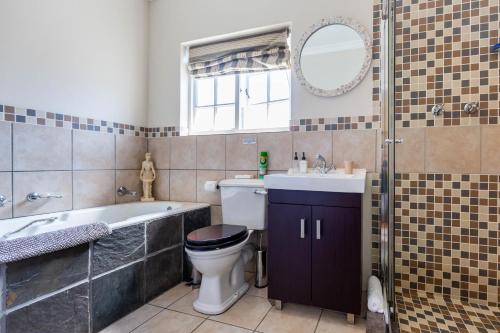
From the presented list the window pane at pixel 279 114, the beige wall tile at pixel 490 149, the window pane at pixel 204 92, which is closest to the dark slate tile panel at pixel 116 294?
the window pane at pixel 279 114

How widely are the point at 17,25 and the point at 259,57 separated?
1664 millimetres

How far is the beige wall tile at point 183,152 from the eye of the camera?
2512mm

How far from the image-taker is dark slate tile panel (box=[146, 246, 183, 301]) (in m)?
1.80

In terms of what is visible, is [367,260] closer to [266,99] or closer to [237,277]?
[237,277]

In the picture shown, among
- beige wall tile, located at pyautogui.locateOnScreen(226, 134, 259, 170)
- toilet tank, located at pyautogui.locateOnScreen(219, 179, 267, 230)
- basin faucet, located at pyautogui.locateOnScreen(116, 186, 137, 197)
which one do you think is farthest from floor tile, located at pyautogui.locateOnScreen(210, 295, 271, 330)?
basin faucet, located at pyautogui.locateOnScreen(116, 186, 137, 197)

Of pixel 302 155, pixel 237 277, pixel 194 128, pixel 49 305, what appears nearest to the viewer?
pixel 49 305

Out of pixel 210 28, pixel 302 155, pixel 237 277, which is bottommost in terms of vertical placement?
pixel 237 277

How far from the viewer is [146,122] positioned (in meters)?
2.74

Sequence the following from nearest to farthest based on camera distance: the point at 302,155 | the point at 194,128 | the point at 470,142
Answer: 1. the point at 470,142
2. the point at 302,155
3. the point at 194,128

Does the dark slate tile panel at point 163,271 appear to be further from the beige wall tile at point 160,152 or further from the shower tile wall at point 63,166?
the beige wall tile at point 160,152

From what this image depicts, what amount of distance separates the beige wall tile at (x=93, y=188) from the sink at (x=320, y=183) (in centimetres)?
147

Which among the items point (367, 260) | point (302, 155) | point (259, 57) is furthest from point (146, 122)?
point (367, 260)

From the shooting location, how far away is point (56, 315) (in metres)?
1.29

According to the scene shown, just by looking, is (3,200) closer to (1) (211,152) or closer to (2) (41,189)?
(2) (41,189)
